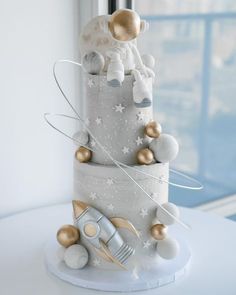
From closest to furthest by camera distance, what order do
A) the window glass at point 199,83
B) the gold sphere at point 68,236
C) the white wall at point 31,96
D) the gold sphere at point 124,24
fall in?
the gold sphere at point 124,24 → the gold sphere at point 68,236 → the white wall at point 31,96 → the window glass at point 199,83

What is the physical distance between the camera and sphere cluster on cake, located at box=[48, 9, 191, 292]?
758 millimetres

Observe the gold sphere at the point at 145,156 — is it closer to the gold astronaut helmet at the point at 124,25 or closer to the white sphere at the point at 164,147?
the white sphere at the point at 164,147

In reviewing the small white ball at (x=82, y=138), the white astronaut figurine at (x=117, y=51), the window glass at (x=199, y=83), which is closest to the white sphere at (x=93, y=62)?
the white astronaut figurine at (x=117, y=51)

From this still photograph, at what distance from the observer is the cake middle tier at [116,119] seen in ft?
2.49

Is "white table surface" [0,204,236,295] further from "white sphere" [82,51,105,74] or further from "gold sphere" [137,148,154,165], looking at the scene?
"white sphere" [82,51,105,74]

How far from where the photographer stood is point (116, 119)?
0.76 m

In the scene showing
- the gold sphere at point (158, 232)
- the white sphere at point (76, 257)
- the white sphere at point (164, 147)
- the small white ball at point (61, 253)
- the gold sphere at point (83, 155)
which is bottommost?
the small white ball at point (61, 253)

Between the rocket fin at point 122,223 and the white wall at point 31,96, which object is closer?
the rocket fin at point 122,223

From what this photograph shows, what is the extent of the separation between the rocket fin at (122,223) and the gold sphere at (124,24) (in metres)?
0.28

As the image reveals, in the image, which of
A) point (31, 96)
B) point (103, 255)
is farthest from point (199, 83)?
point (103, 255)

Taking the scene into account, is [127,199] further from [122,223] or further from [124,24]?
[124,24]

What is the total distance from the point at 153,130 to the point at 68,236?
22cm

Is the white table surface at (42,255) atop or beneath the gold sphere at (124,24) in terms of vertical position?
beneath

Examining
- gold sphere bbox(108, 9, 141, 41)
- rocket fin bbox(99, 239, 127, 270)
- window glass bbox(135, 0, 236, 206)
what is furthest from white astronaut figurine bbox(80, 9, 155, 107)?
window glass bbox(135, 0, 236, 206)
